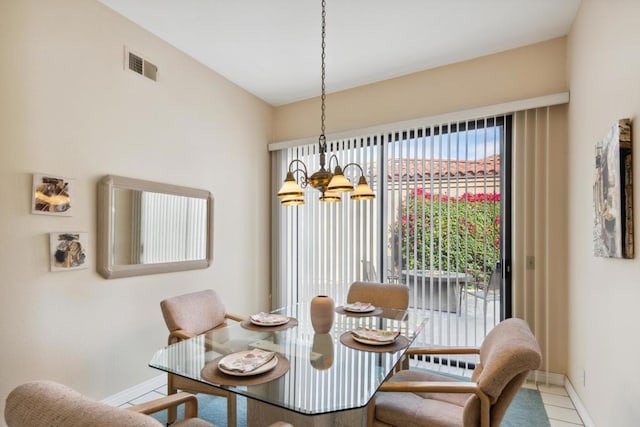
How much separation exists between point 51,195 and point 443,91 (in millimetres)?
3346

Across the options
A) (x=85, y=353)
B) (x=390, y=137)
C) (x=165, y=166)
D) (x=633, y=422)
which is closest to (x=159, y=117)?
(x=165, y=166)

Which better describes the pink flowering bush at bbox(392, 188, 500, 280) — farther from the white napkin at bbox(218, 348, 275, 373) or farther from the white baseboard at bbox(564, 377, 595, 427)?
the white napkin at bbox(218, 348, 275, 373)

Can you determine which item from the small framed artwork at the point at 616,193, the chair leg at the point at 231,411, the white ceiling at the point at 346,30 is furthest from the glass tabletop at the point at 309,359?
the white ceiling at the point at 346,30

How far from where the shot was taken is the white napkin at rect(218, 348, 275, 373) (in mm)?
1464

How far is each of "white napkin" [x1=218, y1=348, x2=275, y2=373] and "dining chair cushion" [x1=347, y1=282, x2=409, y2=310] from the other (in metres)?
1.32

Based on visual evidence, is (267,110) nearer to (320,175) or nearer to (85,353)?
(320,175)

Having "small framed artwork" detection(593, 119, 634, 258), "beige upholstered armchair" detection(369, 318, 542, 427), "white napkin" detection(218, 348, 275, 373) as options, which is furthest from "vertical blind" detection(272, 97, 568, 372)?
"white napkin" detection(218, 348, 275, 373)

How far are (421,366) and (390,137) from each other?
7.65 ft

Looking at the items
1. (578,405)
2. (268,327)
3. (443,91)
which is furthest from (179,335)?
(443,91)

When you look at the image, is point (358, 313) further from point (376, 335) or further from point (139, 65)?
point (139, 65)

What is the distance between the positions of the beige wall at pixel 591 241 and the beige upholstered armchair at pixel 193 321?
1.98 meters

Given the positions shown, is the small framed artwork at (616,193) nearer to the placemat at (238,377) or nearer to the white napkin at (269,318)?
the placemat at (238,377)

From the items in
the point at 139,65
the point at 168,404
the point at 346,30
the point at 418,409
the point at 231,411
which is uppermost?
the point at 346,30

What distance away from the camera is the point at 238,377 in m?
1.43
